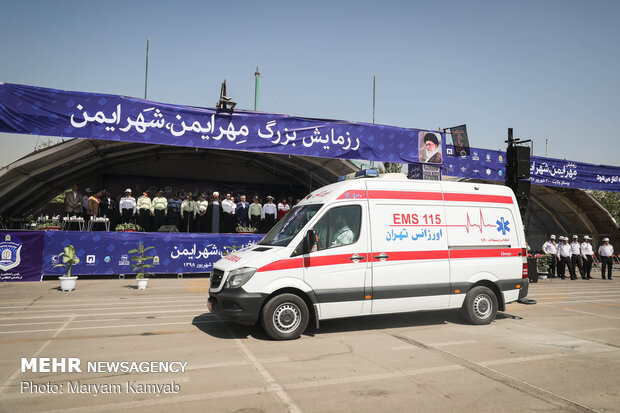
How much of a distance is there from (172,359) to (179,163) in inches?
835

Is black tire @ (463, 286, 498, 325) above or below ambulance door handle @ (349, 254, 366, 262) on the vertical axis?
below

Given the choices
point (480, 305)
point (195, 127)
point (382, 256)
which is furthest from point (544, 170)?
point (382, 256)

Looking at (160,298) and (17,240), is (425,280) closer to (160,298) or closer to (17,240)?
(160,298)

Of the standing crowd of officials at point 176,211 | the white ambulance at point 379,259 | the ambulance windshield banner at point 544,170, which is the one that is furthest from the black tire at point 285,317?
the ambulance windshield banner at point 544,170

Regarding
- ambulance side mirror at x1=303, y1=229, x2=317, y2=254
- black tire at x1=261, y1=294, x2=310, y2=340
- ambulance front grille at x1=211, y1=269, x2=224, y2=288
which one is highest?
ambulance side mirror at x1=303, y1=229, x2=317, y2=254

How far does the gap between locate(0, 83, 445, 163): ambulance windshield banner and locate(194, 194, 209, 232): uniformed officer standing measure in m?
4.15

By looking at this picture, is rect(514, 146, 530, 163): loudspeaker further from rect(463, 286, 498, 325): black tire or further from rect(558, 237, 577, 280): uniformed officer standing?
rect(558, 237, 577, 280): uniformed officer standing

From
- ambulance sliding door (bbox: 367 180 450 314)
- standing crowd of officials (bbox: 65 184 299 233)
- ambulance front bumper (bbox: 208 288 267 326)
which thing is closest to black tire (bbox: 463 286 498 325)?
ambulance sliding door (bbox: 367 180 450 314)

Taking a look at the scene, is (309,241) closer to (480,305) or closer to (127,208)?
(480,305)

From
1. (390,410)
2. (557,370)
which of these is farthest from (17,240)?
(557,370)

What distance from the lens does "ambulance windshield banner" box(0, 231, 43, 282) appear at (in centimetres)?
1322

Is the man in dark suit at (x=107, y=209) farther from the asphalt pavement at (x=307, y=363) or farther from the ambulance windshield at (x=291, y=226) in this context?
the ambulance windshield at (x=291, y=226)

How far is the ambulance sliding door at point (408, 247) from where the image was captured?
7320 millimetres

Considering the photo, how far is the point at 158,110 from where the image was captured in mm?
14867
